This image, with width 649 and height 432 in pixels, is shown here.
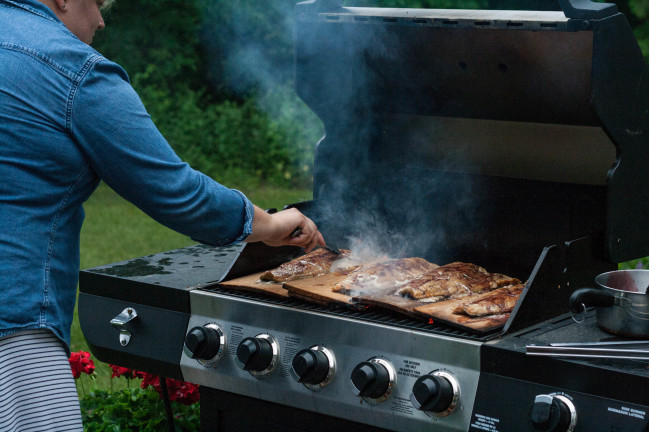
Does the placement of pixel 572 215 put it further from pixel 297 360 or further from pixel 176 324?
pixel 176 324

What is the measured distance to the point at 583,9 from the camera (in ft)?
6.69

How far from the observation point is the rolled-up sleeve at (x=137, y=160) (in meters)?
1.81

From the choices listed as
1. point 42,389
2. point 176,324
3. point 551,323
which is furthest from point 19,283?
point 551,323

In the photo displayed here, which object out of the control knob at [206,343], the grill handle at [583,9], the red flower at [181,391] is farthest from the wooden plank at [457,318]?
the red flower at [181,391]

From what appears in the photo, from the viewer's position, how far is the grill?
191 cm

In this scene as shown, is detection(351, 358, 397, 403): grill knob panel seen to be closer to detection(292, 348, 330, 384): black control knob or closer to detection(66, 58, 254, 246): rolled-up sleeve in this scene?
detection(292, 348, 330, 384): black control knob

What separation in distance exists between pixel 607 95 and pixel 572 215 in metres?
0.48

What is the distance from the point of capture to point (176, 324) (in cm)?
242

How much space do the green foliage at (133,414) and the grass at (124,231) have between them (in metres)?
4.05

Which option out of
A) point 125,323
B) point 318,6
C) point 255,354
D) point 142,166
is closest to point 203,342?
point 255,354

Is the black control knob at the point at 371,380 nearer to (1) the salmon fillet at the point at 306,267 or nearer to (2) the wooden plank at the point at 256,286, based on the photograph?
(2) the wooden plank at the point at 256,286

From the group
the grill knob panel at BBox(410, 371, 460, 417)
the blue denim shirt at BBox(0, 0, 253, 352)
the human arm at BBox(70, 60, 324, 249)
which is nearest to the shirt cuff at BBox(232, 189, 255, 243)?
the human arm at BBox(70, 60, 324, 249)

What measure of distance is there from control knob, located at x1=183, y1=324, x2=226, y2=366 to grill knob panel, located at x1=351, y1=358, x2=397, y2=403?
482 millimetres

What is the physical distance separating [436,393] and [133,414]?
193cm
